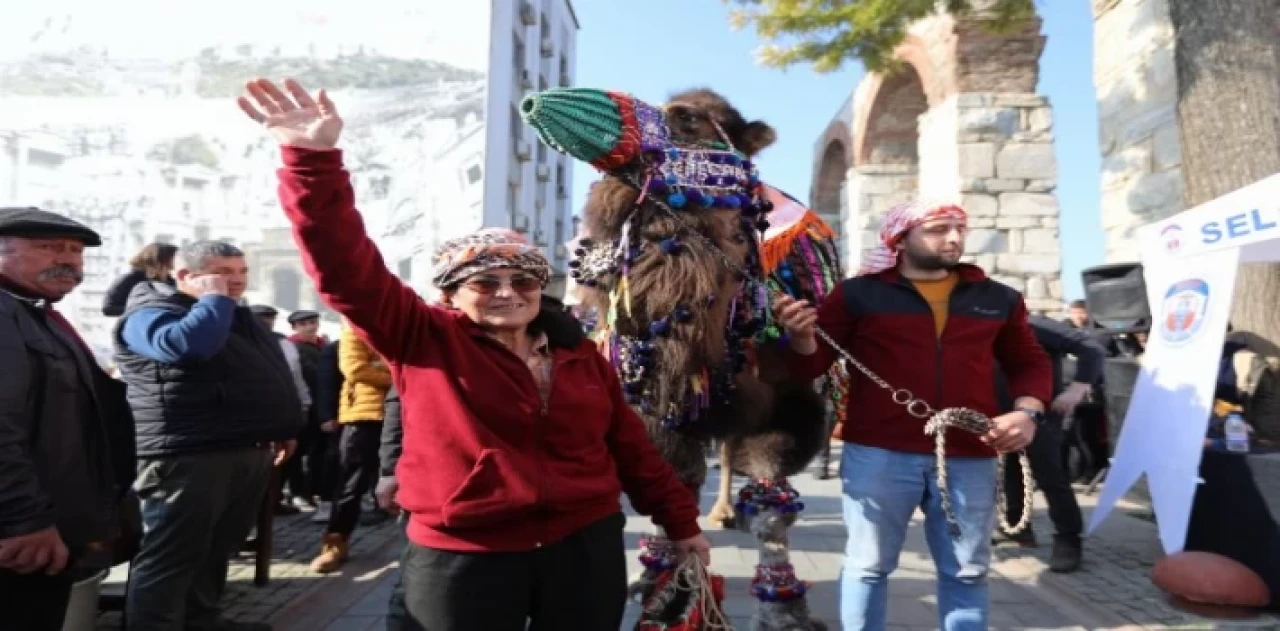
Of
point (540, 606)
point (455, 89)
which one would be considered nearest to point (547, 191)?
point (455, 89)

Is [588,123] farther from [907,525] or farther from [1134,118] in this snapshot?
[1134,118]

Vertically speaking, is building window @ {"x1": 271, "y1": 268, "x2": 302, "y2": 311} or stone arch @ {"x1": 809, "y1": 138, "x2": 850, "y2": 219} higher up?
stone arch @ {"x1": 809, "y1": 138, "x2": 850, "y2": 219}

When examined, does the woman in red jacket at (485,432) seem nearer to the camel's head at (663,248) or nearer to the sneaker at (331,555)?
the camel's head at (663,248)

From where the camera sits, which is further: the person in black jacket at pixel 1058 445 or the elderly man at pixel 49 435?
the person in black jacket at pixel 1058 445

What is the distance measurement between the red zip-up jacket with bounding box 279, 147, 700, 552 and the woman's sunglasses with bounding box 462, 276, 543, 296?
0.10m

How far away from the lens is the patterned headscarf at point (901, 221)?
2.61 metres

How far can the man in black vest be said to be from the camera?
286 centimetres

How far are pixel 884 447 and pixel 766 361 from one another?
1.66 feet

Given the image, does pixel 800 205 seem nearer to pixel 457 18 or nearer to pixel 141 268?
pixel 141 268

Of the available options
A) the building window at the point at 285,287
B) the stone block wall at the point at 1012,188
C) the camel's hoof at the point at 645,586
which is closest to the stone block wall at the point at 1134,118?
the stone block wall at the point at 1012,188

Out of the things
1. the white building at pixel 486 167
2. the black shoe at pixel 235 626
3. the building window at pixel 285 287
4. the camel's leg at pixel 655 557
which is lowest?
the black shoe at pixel 235 626

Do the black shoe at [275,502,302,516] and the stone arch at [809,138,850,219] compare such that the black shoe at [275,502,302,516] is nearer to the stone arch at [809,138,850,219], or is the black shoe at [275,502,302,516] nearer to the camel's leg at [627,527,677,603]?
the camel's leg at [627,527,677,603]

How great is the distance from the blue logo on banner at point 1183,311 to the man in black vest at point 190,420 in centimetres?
439

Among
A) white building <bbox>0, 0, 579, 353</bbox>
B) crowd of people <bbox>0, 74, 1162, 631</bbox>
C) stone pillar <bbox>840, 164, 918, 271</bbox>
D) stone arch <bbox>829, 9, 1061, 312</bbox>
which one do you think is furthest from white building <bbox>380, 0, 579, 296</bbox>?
crowd of people <bbox>0, 74, 1162, 631</bbox>
